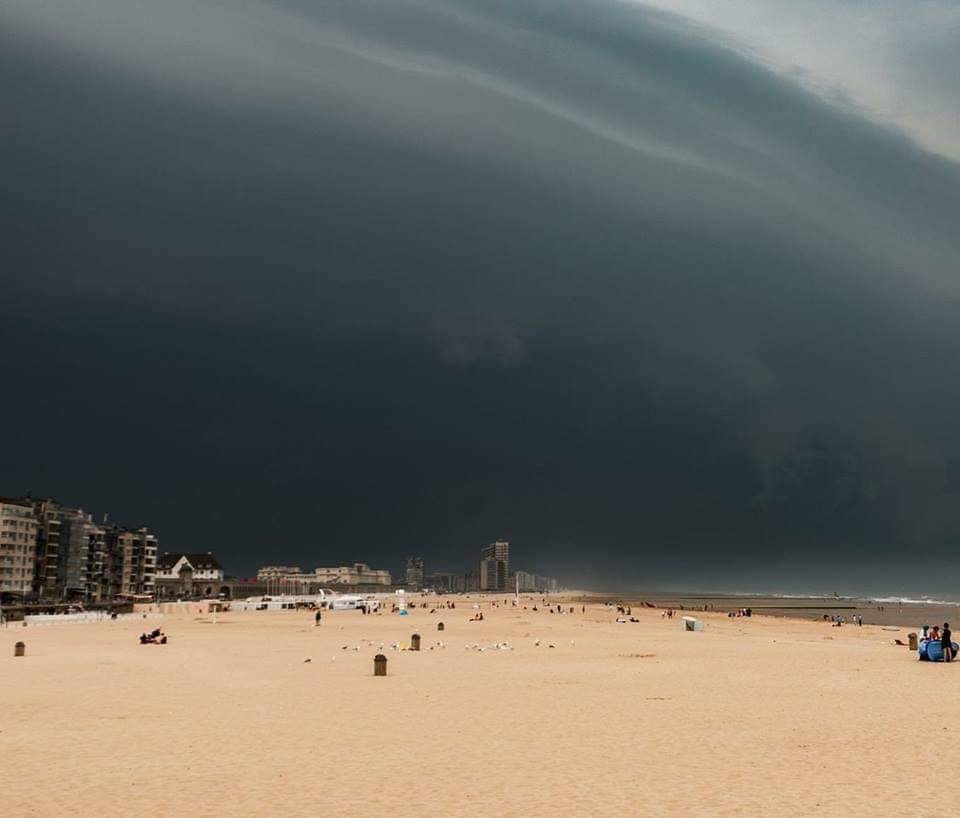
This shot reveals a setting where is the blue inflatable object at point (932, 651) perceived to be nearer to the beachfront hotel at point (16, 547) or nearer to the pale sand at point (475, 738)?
the pale sand at point (475, 738)

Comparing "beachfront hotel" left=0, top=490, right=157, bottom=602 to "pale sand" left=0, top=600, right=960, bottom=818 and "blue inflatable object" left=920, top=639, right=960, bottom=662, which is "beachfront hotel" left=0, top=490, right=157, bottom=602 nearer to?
"pale sand" left=0, top=600, right=960, bottom=818

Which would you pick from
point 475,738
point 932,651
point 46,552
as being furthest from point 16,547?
point 475,738

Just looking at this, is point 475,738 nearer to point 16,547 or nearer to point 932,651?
point 932,651

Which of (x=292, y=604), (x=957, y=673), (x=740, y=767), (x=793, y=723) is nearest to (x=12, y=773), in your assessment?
(x=740, y=767)

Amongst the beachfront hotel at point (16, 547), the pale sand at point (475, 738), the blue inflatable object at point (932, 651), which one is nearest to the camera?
the pale sand at point (475, 738)

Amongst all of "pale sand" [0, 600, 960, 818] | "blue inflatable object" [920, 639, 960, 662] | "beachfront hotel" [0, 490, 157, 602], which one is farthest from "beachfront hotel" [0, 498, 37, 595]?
"blue inflatable object" [920, 639, 960, 662]

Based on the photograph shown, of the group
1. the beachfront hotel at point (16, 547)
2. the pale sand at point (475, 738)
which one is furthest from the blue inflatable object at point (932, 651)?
the beachfront hotel at point (16, 547)
